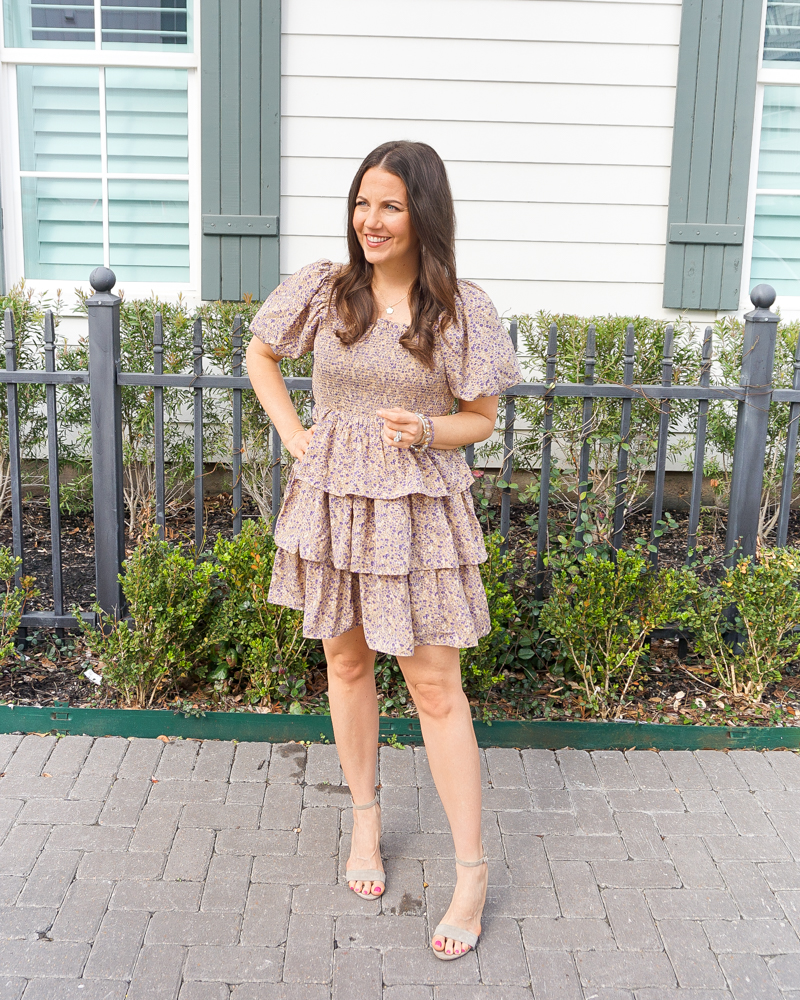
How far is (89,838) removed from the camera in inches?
104

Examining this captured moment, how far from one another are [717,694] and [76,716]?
229cm

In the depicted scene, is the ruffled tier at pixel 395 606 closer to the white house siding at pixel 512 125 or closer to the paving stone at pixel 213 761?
the paving stone at pixel 213 761

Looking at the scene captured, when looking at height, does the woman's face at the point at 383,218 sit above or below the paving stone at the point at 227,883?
above

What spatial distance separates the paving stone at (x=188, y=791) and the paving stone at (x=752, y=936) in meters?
1.44

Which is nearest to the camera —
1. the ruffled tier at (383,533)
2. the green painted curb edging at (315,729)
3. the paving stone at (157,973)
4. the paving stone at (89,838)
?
the paving stone at (157,973)

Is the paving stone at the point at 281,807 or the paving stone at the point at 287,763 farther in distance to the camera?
the paving stone at the point at 287,763

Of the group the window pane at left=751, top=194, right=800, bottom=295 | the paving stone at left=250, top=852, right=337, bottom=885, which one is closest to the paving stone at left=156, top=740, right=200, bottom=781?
the paving stone at left=250, top=852, right=337, bottom=885

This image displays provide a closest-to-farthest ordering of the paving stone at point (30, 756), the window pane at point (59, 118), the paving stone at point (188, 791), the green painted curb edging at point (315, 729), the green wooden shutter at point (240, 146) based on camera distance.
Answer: the paving stone at point (188, 791) → the paving stone at point (30, 756) → the green painted curb edging at point (315, 729) → the green wooden shutter at point (240, 146) → the window pane at point (59, 118)

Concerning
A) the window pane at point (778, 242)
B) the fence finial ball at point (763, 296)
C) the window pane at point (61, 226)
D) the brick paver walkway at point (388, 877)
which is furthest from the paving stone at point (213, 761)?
the window pane at point (778, 242)

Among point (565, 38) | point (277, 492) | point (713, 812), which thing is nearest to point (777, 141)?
point (565, 38)

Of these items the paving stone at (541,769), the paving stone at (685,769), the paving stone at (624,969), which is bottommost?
the paving stone at (624,969)

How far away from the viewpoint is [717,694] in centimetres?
344

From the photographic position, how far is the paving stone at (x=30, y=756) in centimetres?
296

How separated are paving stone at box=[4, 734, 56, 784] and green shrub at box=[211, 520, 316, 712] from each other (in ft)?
2.01
